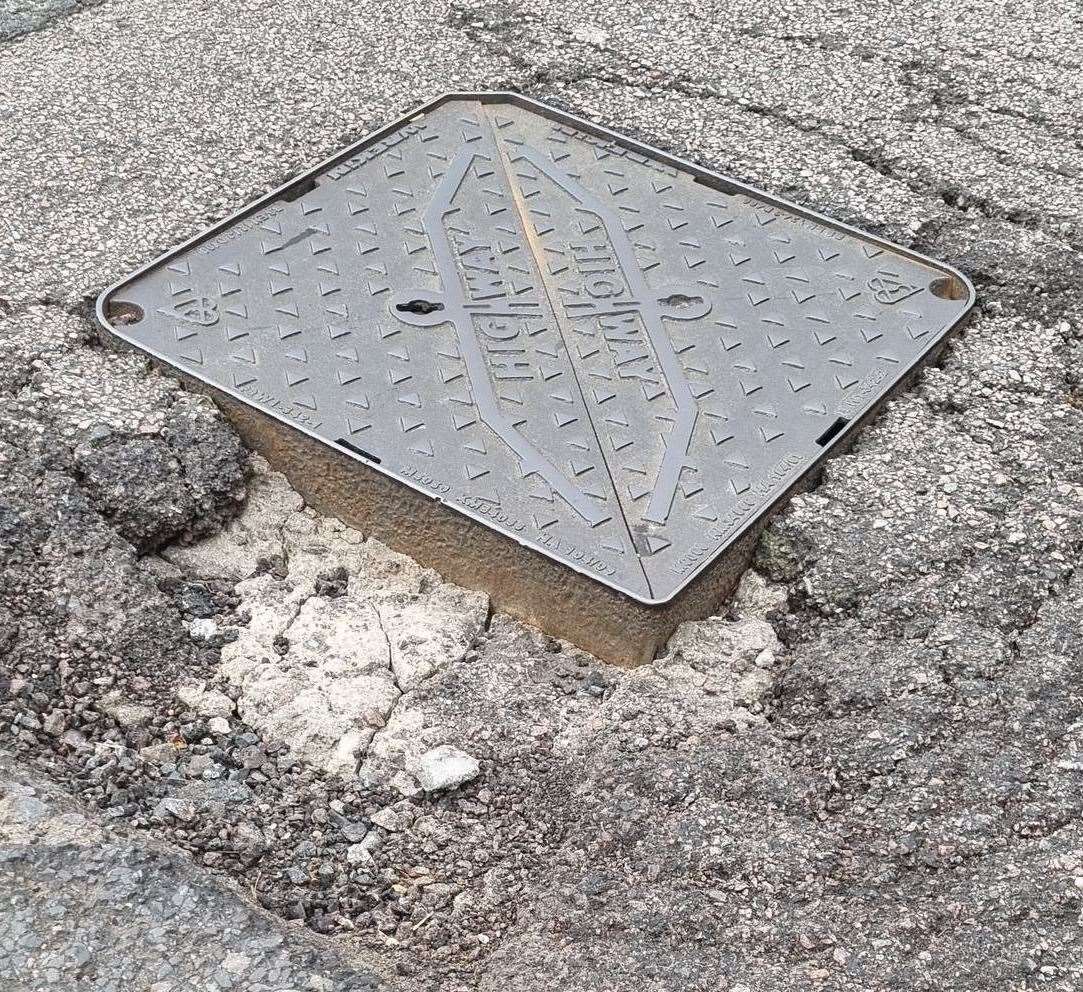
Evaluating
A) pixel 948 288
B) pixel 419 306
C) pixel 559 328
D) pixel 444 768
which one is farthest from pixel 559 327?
pixel 444 768

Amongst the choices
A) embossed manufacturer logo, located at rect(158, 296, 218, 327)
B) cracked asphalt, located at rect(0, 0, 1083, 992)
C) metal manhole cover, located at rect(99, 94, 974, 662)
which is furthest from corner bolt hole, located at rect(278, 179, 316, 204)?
embossed manufacturer logo, located at rect(158, 296, 218, 327)

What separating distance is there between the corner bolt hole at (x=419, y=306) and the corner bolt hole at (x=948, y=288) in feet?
3.06

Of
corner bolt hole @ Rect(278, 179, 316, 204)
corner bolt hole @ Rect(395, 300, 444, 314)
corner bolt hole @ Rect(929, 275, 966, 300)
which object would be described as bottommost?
corner bolt hole @ Rect(395, 300, 444, 314)

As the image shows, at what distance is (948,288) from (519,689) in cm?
119

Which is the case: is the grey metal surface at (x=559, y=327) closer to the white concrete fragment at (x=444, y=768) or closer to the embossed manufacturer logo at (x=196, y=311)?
the embossed manufacturer logo at (x=196, y=311)

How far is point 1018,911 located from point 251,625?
1173 mm

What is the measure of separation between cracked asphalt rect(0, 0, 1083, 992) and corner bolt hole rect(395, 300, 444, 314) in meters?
0.39

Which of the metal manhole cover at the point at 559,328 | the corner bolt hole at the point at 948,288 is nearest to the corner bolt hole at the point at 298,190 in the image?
the metal manhole cover at the point at 559,328

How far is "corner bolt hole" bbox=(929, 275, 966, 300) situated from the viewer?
257 cm

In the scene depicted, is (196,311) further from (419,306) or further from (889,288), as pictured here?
(889,288)

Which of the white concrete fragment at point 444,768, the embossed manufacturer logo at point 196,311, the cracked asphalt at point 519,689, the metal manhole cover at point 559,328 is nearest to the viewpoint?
the cracked asphalt at point 519,689

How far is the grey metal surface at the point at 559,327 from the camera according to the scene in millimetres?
2170

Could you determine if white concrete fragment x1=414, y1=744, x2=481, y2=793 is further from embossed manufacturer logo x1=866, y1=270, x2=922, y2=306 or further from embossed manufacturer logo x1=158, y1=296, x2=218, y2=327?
embossed manufacturer logo x1=866, y1=270, x2=922, y2=306

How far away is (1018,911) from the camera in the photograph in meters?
1.64
